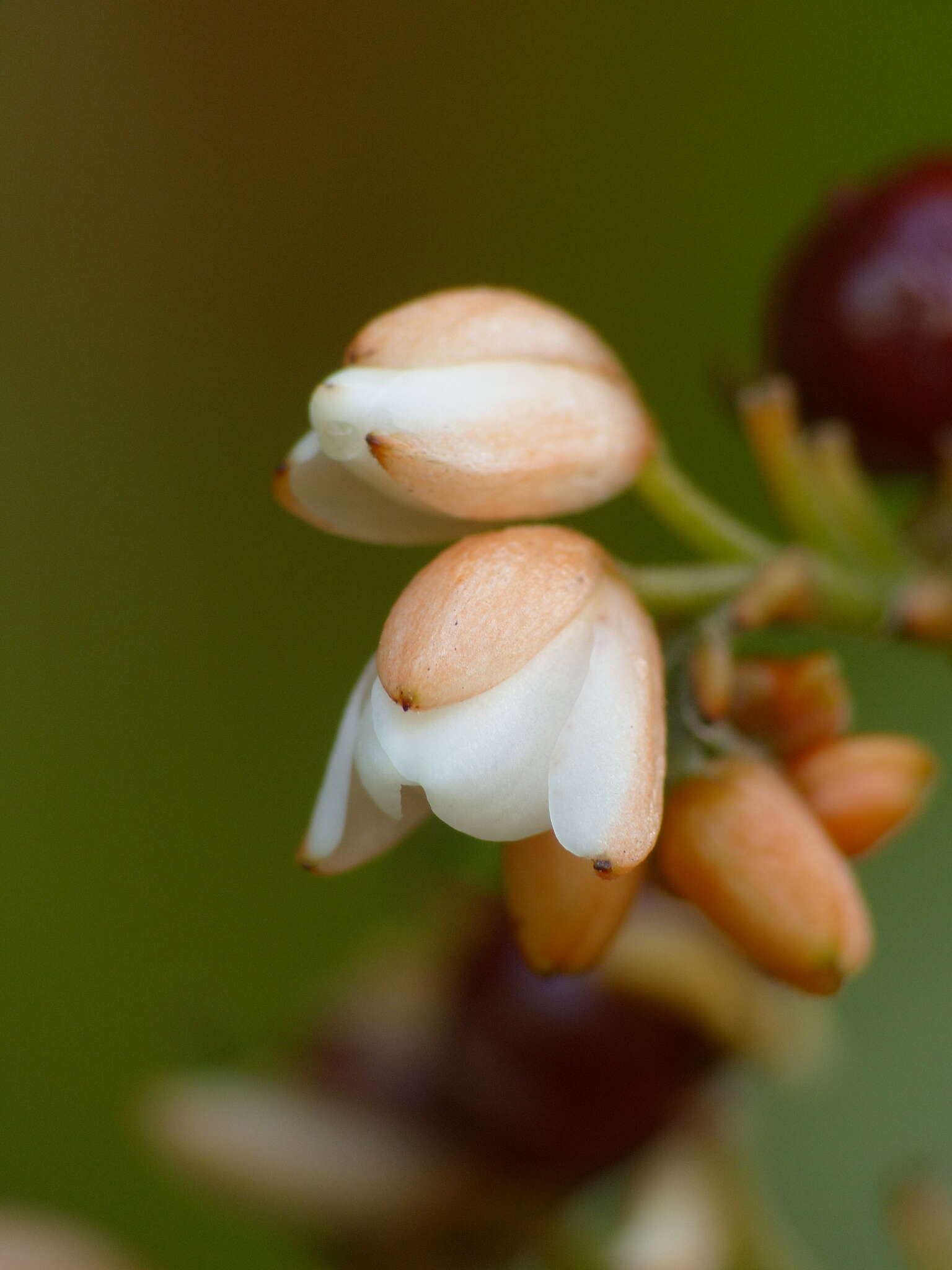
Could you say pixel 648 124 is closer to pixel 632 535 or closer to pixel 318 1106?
pixel 632 535

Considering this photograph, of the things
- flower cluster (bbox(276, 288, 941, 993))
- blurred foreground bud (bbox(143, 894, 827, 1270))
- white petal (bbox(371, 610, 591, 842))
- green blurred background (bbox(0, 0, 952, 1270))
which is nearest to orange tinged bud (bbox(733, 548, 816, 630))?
flower cluster (bbox(276, 288, 941, 993))

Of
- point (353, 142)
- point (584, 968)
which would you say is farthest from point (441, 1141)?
point (353, 142)

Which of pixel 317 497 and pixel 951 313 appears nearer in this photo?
pixel 317 497

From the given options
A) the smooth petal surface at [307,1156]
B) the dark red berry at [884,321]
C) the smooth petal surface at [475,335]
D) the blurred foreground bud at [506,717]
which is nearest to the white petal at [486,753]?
the blurred foreground bud at [506,717]

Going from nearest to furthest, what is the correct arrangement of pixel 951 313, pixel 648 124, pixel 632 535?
pixel 951 313
pixel 632 535
pixel 648 124

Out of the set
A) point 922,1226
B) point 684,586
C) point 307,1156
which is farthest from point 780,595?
point 307,1156

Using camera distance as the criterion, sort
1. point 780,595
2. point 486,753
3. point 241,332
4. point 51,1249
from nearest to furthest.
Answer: point 486,753
point 780,595
point 51,1249
point 241,332

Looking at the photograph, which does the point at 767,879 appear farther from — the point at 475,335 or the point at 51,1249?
the point at 51,1249
